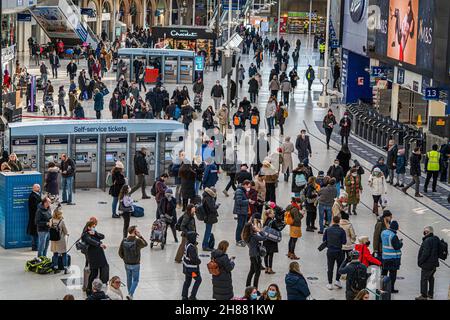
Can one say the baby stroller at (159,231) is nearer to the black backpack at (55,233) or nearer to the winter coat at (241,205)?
the winter coat at (241,205)

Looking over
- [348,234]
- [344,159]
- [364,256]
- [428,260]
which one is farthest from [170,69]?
[364,256]

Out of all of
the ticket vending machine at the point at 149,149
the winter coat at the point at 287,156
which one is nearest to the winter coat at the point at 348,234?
the winter coat at the point at 287,156

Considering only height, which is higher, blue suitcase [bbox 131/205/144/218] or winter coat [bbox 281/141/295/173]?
winter coat [bbox 281/141/295/173]

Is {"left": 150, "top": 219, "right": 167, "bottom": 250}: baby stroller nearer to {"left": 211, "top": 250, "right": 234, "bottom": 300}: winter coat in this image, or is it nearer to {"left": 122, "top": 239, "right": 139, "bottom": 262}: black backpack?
{"left": 122, "top": 239, "right": 139, "bottom": 262}: black backpack

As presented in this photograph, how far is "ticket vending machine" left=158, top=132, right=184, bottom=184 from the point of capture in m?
28.7

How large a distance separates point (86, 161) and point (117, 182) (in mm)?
4521

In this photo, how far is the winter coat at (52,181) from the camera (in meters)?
24.4

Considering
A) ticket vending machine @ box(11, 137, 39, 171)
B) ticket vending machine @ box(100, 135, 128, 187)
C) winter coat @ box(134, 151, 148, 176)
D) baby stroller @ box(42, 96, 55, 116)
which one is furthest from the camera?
baby stroller @ box(42, 96, 55, 116)

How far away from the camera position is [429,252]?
17984mm

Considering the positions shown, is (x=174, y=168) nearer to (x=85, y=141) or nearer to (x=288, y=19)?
(x=85, y=141)

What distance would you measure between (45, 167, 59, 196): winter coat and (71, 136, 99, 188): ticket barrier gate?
3187 mm

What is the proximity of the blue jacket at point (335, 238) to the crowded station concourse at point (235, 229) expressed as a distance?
17 mm

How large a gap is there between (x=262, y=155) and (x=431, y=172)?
4.56 metres

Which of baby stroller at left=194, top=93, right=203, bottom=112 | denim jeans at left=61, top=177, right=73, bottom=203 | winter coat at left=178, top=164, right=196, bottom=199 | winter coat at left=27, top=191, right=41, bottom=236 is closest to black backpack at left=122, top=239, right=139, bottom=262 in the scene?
winter coat at left=27, top=191, right=41, bottom=236
